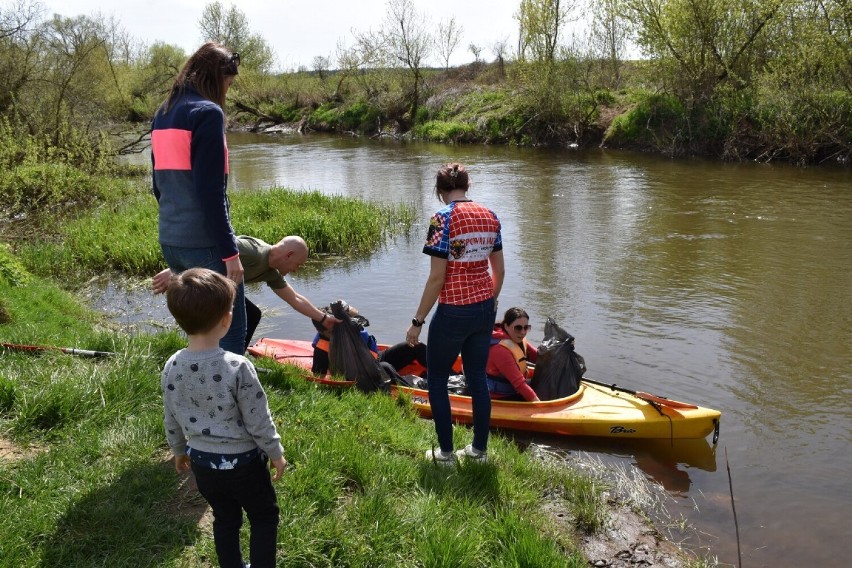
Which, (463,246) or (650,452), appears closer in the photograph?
(463,246)

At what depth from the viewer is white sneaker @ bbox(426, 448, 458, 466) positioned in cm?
405

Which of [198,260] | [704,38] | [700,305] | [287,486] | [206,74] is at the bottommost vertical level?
[700,305]

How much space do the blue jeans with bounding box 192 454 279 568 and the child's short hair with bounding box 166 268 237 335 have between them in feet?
1.69

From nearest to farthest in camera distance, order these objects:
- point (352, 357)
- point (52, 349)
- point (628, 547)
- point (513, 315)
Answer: point (628, 547) < point (52, 349) < point (513, 315) < point (352, 357)

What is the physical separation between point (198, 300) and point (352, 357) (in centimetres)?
321

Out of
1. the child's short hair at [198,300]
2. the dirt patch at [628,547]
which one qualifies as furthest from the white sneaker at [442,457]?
the child's short hair at [198,300]

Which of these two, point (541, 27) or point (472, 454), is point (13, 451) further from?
point (541, 27)

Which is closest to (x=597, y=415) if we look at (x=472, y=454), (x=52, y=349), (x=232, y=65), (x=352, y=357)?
(x=472, y=454)

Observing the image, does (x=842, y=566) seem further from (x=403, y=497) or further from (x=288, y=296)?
(x=288, y=296)

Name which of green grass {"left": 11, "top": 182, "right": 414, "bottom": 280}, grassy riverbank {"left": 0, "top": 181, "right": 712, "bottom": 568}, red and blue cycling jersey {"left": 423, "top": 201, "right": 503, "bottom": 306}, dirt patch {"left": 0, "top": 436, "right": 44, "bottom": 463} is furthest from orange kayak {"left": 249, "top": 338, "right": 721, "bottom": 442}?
green grass {"left": 11, "top": 182, "right": 414, "bottom": 280}

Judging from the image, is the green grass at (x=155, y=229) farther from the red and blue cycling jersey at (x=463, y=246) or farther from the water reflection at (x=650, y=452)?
the red and blue cycling jersey at (x=463, y=246)

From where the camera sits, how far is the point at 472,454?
418 cm

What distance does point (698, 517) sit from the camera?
176 inches

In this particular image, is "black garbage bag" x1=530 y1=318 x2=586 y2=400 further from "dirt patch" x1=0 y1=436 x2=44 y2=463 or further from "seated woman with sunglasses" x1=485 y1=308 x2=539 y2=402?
"dirt patch" x1=0 y1=436 x2=44 y2=463
